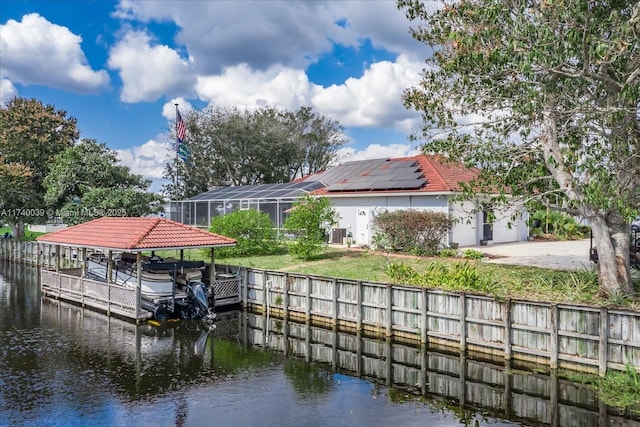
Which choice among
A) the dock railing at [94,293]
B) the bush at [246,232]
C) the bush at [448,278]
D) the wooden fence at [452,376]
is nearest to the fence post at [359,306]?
the wooden fence at [452,376]

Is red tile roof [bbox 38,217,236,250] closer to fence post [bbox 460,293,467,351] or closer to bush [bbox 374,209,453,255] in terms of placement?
bush [bbox 374,209,453,255]

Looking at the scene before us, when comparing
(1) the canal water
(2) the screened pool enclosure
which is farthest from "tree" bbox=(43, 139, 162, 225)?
(1) the canal water

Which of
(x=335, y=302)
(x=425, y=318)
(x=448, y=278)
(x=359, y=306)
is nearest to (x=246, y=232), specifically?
(x=335, y=302)

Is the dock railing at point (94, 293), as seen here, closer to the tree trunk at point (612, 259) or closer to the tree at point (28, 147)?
the tree trunk at point (612, 259)

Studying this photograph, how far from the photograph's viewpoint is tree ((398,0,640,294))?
1251cm

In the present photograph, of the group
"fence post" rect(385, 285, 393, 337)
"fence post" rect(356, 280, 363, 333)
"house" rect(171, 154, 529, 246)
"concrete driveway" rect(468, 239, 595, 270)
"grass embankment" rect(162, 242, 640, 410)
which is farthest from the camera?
Result: "house" rect(171, 154, 529, 246)

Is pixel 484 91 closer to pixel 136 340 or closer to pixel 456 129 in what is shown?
pixel 456 129

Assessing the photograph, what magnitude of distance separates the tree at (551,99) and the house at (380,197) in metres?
6.73

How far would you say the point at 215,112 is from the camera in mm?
56906

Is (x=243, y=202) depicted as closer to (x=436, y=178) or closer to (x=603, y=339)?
(x=436, y=178)

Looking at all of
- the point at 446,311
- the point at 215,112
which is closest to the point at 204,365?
the point at 446,311

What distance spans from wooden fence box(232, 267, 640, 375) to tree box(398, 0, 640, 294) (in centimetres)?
299

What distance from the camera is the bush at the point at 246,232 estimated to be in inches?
1125

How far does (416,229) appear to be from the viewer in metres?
25.1
